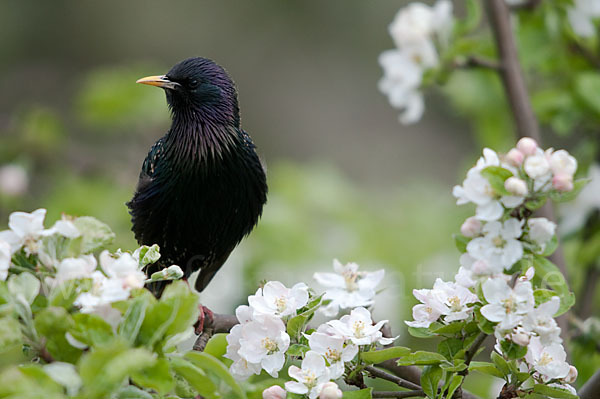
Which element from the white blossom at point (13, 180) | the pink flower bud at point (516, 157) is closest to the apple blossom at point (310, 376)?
the pink flower bud at point (516, 157)

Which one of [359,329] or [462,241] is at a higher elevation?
[462,241]

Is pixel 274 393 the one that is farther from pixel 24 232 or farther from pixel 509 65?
pixel 509 65

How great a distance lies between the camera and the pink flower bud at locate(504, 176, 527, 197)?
1.16m

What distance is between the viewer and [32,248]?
1064 millimetres

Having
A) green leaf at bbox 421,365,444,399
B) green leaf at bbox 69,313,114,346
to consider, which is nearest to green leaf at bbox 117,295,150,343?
green leaf at bbox 69,313,114,346

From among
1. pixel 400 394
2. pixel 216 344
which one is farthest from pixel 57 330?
pixel 400 394

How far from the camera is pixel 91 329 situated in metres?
1.00

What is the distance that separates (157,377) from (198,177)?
0.92 metres

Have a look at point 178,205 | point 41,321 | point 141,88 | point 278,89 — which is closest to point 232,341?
point 41,321

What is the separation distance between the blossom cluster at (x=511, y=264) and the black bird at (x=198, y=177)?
76 cm

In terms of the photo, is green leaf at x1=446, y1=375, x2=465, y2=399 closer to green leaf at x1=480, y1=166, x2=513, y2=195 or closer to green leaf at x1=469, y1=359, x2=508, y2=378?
green leaf at x1=469, y1=359, x2=508, y2=378

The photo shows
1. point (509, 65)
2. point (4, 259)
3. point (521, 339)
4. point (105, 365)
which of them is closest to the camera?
point (105, 365)

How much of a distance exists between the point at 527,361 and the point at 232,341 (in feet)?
1.50

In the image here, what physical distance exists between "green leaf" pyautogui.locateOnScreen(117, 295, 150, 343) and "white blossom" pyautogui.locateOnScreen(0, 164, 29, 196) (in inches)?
94.7
